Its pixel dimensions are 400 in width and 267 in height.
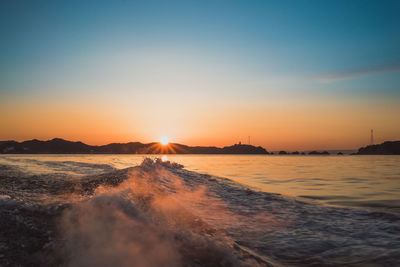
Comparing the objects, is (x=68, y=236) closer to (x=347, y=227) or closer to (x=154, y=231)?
(x=154, y=231)

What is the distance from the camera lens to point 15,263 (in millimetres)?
2934

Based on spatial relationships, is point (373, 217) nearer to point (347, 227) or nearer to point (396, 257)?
point (347, 227)

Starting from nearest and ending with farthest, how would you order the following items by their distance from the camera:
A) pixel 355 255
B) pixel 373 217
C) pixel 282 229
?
pixel 355 255, pixel 282 229, pixel 373 217

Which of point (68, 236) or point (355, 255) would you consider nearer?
point (68, 236)

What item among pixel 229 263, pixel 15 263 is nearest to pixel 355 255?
pixel 229 263

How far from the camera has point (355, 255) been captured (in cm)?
448

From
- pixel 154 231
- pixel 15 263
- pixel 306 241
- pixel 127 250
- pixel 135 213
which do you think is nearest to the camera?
pixel 15 263

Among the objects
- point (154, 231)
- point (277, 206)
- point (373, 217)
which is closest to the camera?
point (154, 231)

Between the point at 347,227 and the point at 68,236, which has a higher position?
Result: the point at 68,236

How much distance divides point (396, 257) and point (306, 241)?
4.95 ft

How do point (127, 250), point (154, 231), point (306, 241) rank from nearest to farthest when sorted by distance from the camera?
point (127, 250) → point (154, 231) → point (306, 241)

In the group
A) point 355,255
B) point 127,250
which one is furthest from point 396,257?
point 127,250

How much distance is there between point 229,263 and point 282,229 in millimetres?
2940

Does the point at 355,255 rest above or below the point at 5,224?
below
